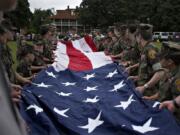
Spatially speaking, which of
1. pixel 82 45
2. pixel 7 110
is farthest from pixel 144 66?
pixel 82 45

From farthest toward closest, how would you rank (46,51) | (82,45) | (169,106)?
(82,45)
(46,51)
(169,106)

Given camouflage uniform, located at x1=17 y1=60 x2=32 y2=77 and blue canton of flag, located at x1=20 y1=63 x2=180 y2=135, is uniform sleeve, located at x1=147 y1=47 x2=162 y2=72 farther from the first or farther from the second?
camouflage uniform, located at x1=17 y1=60 x2=32 y2=77

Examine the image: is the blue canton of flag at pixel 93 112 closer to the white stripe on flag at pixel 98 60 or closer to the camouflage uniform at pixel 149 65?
the camouflage uniform at pixel 149 65

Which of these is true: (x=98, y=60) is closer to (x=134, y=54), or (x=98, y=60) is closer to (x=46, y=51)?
(x=46, y=51)

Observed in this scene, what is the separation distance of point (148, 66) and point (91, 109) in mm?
1474

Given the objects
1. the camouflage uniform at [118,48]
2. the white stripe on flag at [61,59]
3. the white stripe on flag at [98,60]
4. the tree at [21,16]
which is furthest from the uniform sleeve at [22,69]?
the tree at [21,16]

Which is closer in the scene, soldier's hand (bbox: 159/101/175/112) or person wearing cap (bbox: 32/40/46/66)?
soldier's hand (bbox: 159/101/175/112)

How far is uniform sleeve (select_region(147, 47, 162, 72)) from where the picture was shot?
541 centimetres

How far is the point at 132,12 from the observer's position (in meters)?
71.2

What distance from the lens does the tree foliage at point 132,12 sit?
61250 millimetres

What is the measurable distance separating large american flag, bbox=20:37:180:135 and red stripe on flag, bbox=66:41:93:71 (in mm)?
1374

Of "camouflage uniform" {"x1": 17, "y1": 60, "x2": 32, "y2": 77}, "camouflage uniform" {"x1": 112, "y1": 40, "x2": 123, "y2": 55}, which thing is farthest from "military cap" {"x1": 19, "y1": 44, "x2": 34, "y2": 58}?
"camouflage uniform" {"x1": 112, "y1": 40, "x2": 123, "y2": 55}

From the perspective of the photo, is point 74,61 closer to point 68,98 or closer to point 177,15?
point 68,98

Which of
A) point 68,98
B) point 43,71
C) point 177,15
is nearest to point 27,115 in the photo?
point 68,98
